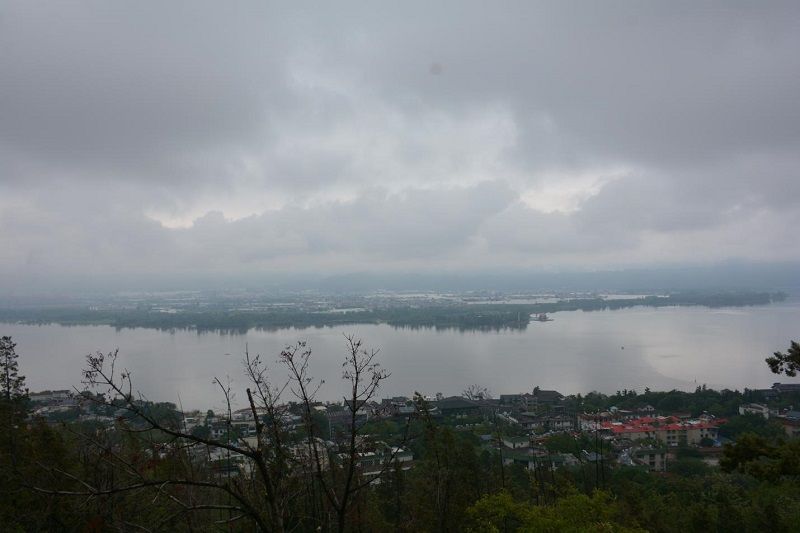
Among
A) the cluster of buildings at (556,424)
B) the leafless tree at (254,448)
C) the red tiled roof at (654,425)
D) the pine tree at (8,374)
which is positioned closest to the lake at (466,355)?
the cluster of buildings at (556,424)

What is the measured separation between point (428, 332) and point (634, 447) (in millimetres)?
16066

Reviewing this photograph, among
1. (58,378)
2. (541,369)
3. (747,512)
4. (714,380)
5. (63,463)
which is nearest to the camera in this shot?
(63,463)

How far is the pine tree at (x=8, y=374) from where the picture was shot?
3.93m

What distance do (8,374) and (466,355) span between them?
49.5 feet

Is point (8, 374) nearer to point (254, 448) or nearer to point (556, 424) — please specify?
point (254, 448)

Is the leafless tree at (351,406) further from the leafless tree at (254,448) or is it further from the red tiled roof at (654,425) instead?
the red tiled roof at (654,425)

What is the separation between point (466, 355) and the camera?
17.9 meters

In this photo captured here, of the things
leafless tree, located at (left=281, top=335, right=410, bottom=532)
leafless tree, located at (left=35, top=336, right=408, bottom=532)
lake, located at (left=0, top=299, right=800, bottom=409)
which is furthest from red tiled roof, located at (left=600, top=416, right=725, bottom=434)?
leafless tree, located at (left=281, top=335, right=410, bottom=532)

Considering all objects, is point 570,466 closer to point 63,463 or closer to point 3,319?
point 63,463

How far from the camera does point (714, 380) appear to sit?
1401 centimetres

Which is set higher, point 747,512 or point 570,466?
point 747,512

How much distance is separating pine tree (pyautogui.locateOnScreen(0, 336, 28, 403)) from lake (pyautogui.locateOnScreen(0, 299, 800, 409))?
5246 millimetres

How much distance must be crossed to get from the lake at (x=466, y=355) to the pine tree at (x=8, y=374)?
5246 mm

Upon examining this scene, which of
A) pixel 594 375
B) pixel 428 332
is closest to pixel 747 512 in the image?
pixel 594 375
